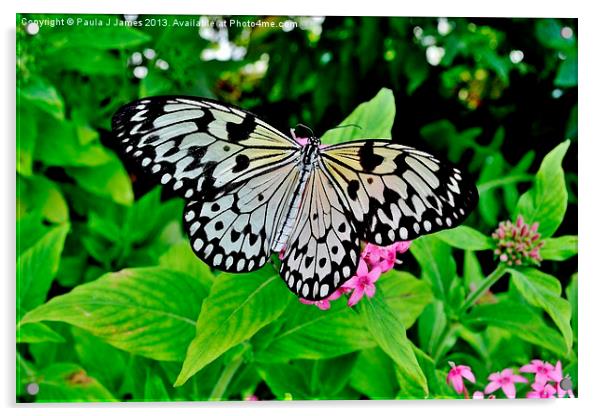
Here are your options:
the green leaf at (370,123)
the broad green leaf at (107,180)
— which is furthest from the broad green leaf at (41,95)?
the green leaf at (370,123)

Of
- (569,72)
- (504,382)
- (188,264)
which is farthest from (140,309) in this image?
(569,72)

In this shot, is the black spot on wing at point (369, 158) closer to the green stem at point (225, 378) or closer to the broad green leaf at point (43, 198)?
the green stem at point (225, 378)

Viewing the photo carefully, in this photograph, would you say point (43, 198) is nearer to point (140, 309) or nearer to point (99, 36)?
point (99, 36)

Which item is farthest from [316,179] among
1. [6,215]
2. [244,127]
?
[6,215]

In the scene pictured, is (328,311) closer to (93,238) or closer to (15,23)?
(93,238)

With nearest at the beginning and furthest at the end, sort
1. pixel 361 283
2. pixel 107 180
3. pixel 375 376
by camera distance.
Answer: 1. pixel 361 283
2. pixel 375 376
3. pixel 107 180

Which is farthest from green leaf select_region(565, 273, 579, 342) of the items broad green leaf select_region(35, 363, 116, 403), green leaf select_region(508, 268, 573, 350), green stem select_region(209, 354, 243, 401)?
broad green leaf select_region(35, 363, 116, 403)

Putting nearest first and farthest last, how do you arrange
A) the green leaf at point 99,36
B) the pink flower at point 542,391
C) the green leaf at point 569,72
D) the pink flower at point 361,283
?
the pink flower at point 361,283 → the pink flower at point 542,391 → the green leaf at point 99,36 → the green leaf at point 569,72
